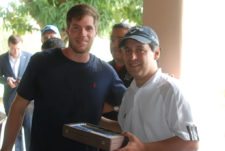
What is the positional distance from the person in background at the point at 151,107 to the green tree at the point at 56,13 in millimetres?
2449

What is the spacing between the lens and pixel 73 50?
6.40ft

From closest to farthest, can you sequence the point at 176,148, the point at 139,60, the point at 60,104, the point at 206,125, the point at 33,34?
the point at 176,148 < the point at 139,60 < the point at 60,104 < the point at 206,125 < the point at 33,34

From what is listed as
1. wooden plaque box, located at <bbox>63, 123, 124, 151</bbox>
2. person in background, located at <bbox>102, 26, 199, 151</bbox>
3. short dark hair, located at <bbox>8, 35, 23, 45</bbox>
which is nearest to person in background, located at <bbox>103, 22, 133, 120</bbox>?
person in background, located at <bbox>102, 26, 199, 151</bbox>

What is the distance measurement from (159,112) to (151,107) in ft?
0.15

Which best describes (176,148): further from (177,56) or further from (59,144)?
(177,56)

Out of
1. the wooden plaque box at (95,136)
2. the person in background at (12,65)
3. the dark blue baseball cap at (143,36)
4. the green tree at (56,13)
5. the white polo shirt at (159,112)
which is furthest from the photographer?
the person in background at (12,65)

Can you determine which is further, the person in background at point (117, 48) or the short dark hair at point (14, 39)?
the short dark hair at point (14, 39)

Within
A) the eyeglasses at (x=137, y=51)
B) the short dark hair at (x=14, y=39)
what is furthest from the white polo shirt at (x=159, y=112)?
the short dark hair at (x=14, y=39)

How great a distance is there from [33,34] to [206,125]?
310 cm

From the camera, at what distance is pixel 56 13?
4480mm

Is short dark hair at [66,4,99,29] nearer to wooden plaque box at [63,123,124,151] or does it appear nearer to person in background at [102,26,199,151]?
person in background at [102,26,199,151]

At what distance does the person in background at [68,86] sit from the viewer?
6.31ft

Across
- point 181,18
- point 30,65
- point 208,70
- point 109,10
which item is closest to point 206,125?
point 208,70

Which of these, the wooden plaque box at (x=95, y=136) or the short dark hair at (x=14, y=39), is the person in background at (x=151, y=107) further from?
the short dark hair at (x=14, y=39)
